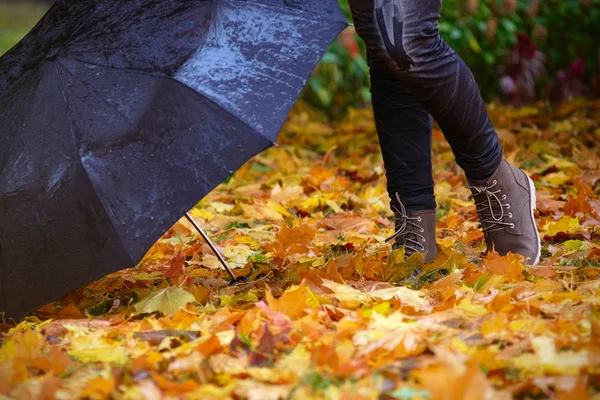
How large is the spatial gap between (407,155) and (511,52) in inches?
144

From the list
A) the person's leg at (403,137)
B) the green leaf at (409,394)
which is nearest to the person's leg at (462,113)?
the person's leg at (403,137)

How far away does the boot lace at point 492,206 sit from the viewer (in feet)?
8.43

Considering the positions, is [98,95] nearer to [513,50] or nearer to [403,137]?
[403,137]

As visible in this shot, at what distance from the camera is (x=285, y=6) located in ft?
7.16

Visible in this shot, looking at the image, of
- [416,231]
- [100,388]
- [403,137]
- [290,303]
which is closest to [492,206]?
[416,231]

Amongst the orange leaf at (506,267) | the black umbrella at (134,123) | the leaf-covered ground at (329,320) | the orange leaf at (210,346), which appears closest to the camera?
the leaf-covered ground at (329,320)

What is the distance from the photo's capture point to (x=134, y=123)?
2.07m

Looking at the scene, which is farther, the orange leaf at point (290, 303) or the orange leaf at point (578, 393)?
the orange leaf at point (290, 303)

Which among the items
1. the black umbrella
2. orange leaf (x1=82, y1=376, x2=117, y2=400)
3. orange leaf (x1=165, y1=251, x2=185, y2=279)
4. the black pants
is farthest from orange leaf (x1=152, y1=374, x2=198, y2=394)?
the black pants

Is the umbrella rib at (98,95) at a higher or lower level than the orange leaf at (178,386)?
higher

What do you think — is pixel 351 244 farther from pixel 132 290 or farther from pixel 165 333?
pixel 165 333

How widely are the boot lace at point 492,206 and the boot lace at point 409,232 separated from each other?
0.21 m

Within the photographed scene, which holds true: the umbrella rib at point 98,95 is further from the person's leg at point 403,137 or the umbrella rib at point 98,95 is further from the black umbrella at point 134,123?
the person's leg at point 403,137

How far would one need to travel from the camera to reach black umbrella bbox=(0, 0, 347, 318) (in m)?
2.03
